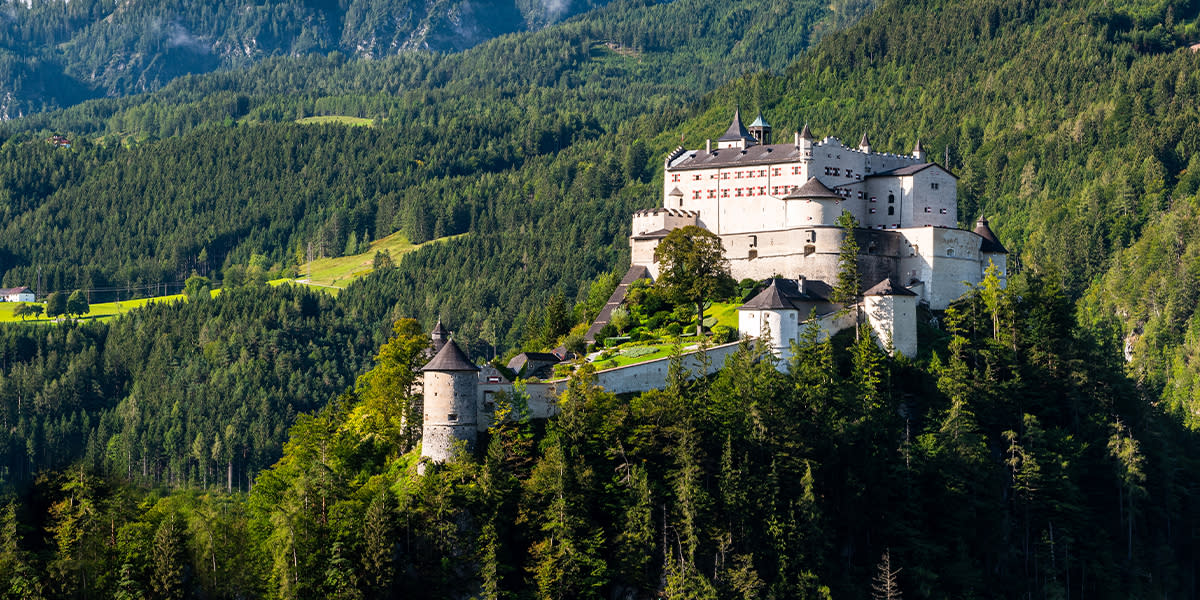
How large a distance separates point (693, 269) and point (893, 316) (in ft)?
40.7

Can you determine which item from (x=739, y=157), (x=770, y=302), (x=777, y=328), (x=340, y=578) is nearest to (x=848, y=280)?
(x=770, y=302)

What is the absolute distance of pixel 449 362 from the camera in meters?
76.6

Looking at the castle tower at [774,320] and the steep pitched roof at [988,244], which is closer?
the castle tower at [774,320]

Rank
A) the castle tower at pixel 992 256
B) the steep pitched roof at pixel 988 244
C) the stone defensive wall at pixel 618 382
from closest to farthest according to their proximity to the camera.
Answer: the stone defensive wall at pixel 618 382 → the castle tower at pixel 992 256 → the steep pitched roof at pixel 988 244

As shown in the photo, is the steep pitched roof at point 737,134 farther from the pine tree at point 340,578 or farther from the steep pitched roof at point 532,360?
the pine tree at point 340,578

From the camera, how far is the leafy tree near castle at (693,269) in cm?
9169

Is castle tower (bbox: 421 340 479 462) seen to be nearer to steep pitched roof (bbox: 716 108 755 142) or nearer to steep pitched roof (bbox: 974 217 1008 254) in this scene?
steep pitched roof (bbox: 716 108 755 142)

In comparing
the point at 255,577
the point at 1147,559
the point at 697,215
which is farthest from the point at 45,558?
the point at 1147,559

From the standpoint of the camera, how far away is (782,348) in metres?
86.1

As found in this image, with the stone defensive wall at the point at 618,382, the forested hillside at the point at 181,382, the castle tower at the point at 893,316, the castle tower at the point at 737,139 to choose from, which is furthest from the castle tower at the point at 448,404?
the forested hillside at the point at 181,382

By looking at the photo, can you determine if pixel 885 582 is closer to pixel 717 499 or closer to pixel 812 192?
pixel 717 499

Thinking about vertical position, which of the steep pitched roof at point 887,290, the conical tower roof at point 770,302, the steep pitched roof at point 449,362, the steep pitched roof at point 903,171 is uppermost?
the steep pitched roof at point 903,171

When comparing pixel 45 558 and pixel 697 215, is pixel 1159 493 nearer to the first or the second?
pixel 697 215

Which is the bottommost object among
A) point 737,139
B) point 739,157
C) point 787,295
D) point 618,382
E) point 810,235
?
point 618,382
